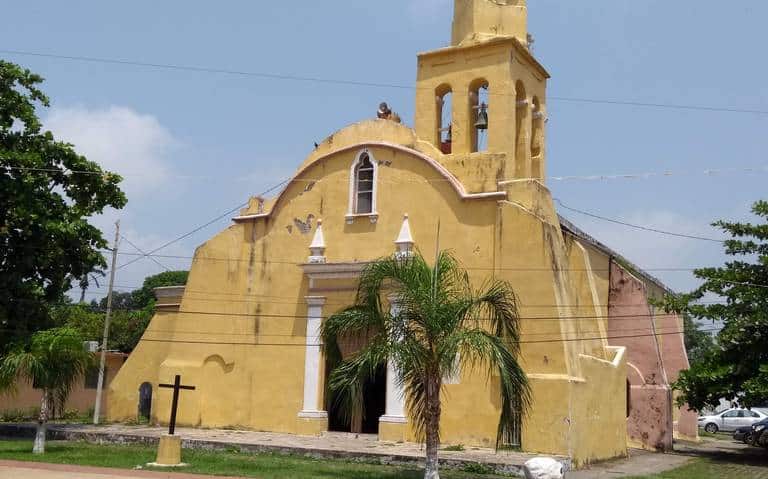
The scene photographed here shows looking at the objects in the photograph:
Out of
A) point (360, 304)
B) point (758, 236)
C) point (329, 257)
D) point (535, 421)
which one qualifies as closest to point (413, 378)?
point (360, 304)

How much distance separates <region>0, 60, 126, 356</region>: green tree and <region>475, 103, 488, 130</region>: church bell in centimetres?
876

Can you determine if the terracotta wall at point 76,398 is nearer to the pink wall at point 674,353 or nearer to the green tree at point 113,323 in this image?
the green tree at point 113,323

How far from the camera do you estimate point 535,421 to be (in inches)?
614

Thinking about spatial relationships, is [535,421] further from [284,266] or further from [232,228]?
[232,228]

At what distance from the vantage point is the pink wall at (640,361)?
65.9 ft

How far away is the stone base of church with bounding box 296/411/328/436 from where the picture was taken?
18.3m

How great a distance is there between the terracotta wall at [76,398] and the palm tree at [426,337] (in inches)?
633

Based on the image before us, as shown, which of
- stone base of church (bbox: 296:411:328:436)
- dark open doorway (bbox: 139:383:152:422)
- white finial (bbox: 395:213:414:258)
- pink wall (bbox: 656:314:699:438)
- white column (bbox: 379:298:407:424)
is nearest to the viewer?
white column (bbox: 379:298:407:424)

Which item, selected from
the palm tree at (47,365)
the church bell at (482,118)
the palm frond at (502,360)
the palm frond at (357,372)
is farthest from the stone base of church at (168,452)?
the church bell at (482,118)

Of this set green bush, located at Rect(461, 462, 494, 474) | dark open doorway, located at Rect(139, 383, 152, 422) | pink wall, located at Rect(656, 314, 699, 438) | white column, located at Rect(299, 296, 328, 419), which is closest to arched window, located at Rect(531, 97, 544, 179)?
pink wall, located at Rect(656, 314, 699, 438)

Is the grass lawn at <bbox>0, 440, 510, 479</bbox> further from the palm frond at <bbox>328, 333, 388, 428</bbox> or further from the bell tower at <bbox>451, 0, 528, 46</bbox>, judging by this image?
the bell tower at <bbox>451, 0, 528, 46</bbox>

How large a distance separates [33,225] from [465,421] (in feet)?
34.5

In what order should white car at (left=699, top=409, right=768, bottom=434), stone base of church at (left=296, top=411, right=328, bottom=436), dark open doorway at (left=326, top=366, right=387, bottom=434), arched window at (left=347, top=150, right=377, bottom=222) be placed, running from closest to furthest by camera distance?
stone base of church at (left=296, top=411, right=328, bottom=436) → dark open doorway at (left=326, top=366, right=387, bottom=434) → arched window at (left=347, top=150, right=377, bottom=222) → white car at (left=699, top=409, right=768, bottom=434)

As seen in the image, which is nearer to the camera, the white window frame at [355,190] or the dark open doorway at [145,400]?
the white window frame at [355,190]
